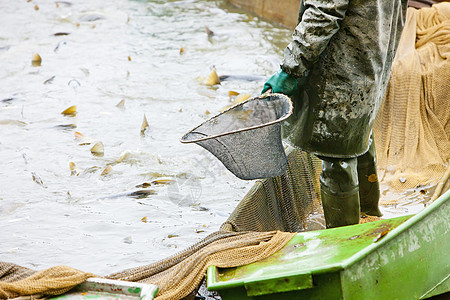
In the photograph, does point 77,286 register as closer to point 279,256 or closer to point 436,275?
point 279,256

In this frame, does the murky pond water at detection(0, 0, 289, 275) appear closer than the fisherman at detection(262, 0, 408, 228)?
No

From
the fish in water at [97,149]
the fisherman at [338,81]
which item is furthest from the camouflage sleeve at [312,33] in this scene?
the fish in water at [97,149]

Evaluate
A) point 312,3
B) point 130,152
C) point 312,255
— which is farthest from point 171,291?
point 130,152

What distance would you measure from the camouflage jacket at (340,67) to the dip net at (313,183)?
1.98ft

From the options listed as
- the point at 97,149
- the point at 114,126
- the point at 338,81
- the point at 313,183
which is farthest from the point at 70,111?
the point at 338,81

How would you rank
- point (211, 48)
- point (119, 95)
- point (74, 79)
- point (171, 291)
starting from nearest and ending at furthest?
point (171, 291) < point (119, 95) < point (74, 79) < point (211, 48)

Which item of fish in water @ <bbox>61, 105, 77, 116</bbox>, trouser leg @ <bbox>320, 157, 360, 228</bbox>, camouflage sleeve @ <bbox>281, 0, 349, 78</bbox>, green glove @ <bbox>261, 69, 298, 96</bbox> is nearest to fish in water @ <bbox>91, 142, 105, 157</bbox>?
fish in water @ <bbox>61, 105, 77, 116</bbox>

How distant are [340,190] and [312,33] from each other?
40.1 inches

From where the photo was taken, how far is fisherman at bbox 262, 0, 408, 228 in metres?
3.16

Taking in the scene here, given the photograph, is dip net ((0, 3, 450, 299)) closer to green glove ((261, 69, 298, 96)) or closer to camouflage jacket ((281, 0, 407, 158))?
camouflage jacket ((281, 0, 407, 158))

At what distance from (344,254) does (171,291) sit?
872mm

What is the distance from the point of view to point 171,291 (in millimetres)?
2824

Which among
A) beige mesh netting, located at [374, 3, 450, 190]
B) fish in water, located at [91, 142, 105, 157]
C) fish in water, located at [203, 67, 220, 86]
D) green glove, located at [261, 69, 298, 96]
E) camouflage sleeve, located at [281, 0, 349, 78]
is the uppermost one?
camouflage sleeve, located at [281, 0, 349, 78]

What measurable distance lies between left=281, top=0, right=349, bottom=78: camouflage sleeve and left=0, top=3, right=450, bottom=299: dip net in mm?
941
